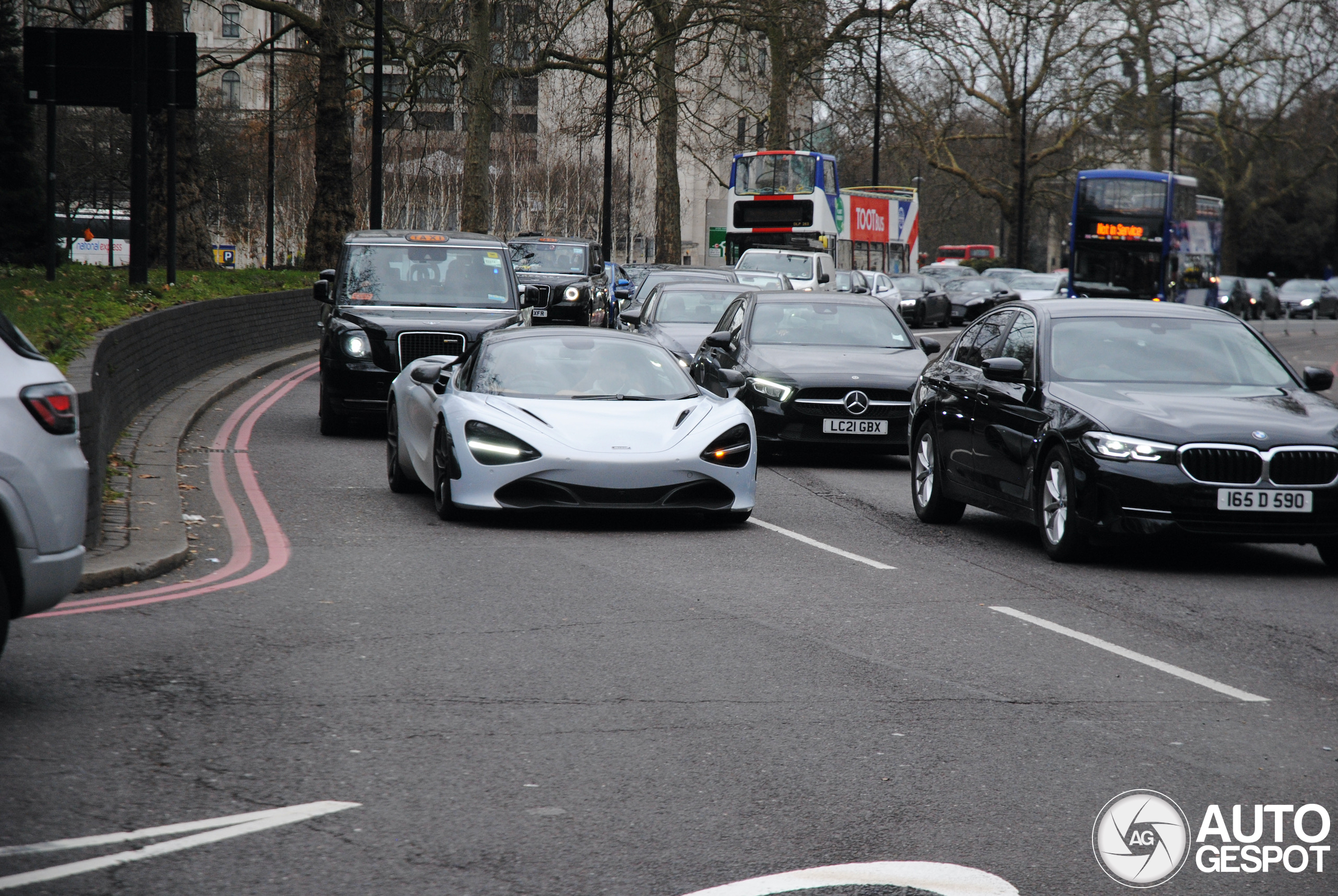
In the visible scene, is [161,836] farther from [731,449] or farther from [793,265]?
[793,265]

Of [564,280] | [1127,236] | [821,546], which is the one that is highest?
[1127,236]

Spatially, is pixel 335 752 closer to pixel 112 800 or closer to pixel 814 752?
pixel 112 800

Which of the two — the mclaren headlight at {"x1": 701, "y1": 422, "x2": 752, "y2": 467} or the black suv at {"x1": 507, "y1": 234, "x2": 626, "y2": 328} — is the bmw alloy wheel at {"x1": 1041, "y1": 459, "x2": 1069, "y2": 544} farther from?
the black suv at {"x1": 507, "y1": 234, "x2": 626, "y2": 328}

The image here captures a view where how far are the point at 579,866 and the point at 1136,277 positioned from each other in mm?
43449

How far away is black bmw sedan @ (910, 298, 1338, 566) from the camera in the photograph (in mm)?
9242

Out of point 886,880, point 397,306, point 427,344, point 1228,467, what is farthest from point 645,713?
point 397,306

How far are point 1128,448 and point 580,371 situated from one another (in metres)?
3.96

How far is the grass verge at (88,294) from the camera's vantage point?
488 inches

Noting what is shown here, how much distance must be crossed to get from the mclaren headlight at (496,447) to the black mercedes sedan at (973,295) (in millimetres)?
40701

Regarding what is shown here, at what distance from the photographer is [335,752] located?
17.5 feet

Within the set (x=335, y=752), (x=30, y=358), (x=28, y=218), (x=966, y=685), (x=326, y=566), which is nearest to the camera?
(x=335, y=752)

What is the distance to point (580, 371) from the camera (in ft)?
38.4

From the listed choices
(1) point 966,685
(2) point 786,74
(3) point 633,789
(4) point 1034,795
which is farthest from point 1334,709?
(2) point 786,74

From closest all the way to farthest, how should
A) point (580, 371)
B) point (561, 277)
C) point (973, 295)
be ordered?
point (580, 371) < point (561, 277) < point (973, 295)
